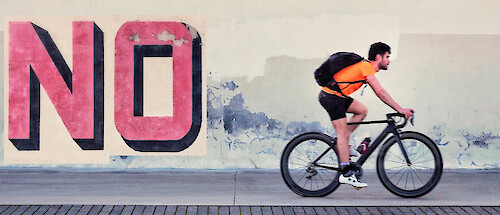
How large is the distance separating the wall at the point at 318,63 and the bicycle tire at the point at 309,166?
1.84 m

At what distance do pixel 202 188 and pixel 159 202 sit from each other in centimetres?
95

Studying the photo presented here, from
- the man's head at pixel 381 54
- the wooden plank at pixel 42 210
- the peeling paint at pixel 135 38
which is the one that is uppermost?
the peeling paint at pixel 135 38

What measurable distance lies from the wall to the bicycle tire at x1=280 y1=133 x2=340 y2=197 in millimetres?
1840

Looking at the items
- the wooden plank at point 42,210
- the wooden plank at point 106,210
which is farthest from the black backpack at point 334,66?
the wooden plank at point 42,210

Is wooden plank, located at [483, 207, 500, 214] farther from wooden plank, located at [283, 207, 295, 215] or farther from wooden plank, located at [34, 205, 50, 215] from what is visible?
wooden plank, located at [34, 205, 50, 215]

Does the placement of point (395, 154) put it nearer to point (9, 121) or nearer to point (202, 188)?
point (202, 188)

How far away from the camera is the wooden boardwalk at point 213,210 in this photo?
6387mm

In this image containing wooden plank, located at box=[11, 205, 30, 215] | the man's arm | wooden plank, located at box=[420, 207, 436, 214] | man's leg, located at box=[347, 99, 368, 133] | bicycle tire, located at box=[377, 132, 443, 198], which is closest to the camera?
wooden plank, located at box=[11, 205, 30, 215]

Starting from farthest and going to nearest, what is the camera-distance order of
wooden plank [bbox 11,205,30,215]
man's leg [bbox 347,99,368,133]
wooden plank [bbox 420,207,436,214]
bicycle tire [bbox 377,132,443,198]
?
man's leg [bbox 347,99,368,133], bicycle tire [bbox 377,132,443,198], wooden plank [bbox 420,207,436,214], wooden plank [bbox 11,205,30,215]

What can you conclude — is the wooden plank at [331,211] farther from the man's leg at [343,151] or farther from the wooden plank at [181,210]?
the wooden plank at [181,210]

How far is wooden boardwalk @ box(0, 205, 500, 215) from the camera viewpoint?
251 inches

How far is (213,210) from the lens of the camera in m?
6.51

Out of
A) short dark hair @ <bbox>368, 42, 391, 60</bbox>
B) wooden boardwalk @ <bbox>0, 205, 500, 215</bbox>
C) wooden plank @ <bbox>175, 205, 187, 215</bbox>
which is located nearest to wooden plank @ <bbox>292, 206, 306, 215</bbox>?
wooden boardwalk @ <bbox>0, 205, 500, 215</bbox>

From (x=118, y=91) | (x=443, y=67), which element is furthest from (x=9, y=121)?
(x=443, y=67)
